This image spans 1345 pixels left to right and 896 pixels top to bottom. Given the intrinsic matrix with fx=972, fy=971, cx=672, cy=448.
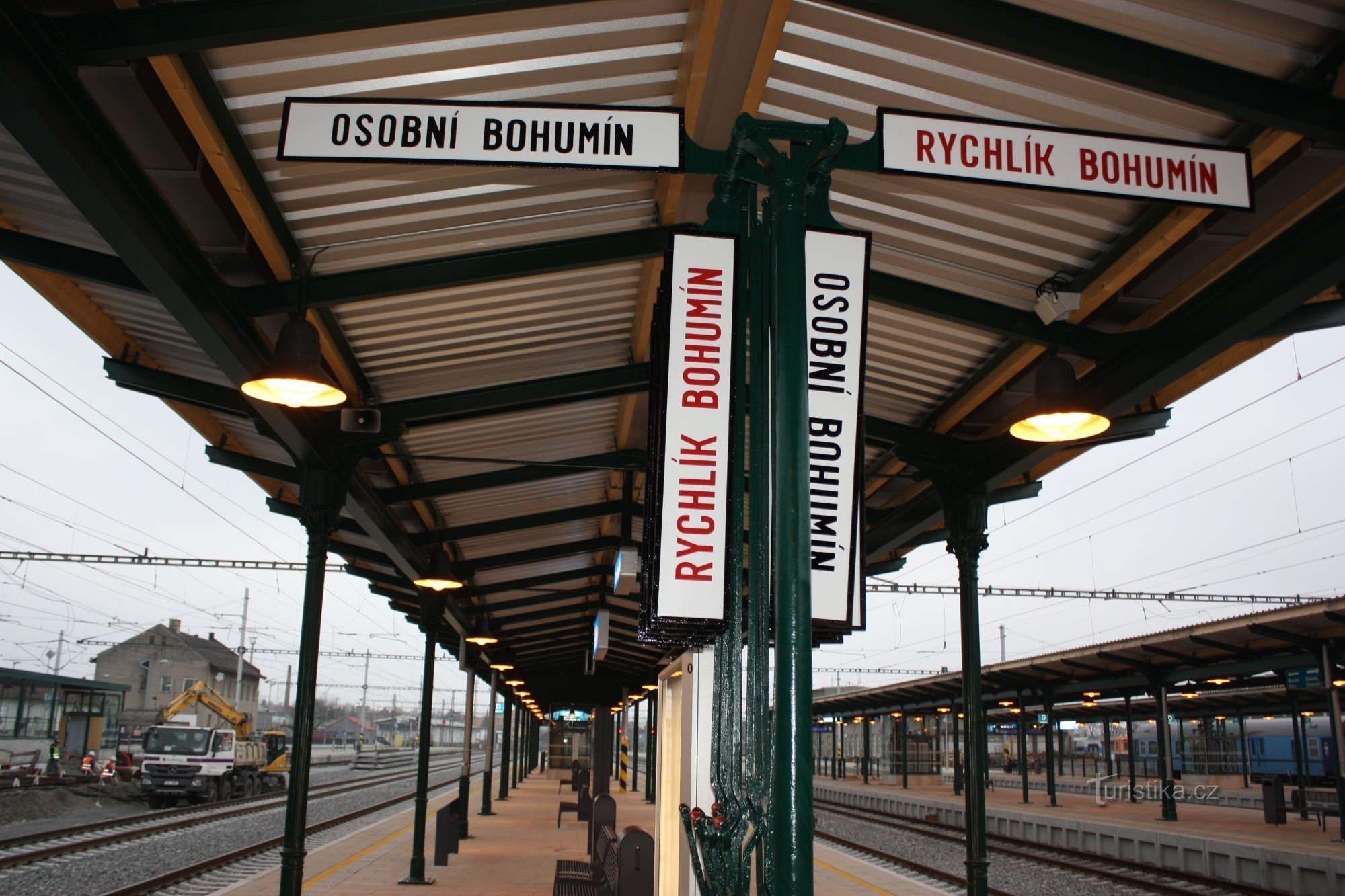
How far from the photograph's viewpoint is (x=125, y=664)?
5831 cm

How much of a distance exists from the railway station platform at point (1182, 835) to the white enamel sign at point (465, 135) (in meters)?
15.5

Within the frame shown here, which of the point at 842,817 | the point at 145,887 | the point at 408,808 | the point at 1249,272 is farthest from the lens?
the point at 842,817

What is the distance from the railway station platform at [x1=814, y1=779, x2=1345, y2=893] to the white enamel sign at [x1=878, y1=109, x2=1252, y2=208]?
14.0 meters

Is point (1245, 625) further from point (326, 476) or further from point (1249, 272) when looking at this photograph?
point (326, 476)

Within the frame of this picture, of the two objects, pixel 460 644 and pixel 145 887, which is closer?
pixel 145 887

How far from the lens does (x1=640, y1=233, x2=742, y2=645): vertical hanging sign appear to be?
4.14 metres

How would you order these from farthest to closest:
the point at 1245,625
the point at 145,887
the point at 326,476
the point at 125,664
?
the point at 125,664
the point at 1245,625
the point at 145,887
the point at 326,476

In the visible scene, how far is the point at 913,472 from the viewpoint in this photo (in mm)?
10023

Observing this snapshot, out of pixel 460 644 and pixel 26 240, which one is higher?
pixel 26 240

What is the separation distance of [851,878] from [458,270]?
38.0 ft

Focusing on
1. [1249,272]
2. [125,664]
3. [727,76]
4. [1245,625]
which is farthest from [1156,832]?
[125,664]

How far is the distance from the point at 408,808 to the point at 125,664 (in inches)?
1593

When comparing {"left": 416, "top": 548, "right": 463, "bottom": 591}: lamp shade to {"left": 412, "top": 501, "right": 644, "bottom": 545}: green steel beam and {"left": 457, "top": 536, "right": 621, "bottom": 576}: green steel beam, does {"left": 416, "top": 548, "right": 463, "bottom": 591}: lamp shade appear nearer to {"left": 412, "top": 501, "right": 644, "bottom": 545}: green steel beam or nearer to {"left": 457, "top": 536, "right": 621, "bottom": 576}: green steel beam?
{"left": 412, "top": 501, "right": 644, "bottom": 545}: green steel beam

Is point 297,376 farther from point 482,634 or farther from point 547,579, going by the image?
point 482,634
